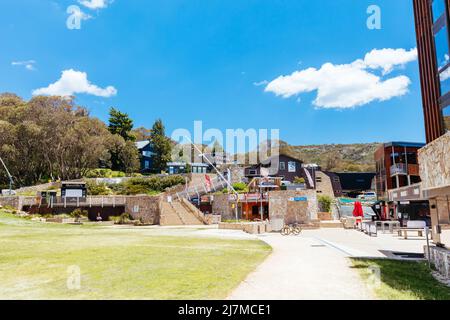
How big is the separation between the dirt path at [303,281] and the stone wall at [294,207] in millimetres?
25746

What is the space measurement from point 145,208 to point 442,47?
31775 mm

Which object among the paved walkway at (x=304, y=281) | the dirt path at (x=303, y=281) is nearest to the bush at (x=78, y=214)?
the paved walkway at (x=304, y=281)

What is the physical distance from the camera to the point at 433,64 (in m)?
Answer: 24.0

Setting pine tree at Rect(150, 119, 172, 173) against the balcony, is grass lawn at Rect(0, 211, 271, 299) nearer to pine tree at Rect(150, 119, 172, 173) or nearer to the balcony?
the balcony

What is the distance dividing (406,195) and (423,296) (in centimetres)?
1439

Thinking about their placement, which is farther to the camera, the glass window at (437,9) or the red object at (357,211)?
the red object at (357,211)

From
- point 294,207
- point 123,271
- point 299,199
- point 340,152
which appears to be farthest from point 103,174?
point 340,152

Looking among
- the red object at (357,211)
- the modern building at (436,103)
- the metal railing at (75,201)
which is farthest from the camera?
the metal railing at (75,201)

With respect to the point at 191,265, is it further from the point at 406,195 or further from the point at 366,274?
the point at 406,195

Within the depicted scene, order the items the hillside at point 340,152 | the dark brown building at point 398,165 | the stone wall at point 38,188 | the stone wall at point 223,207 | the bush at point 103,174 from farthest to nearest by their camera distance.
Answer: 1. the hillside at point 340,152
2. the bush at point 103,174
3. the stone wall at point 38,188
4. the stone wall at point 223,207
5. the dark brown building at point 398,165

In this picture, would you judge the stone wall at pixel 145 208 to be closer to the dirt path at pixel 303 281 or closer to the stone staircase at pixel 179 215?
the stone staircase at pixel 179 215

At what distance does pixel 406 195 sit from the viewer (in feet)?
65.8

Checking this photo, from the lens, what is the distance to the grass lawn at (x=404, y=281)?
722cm
